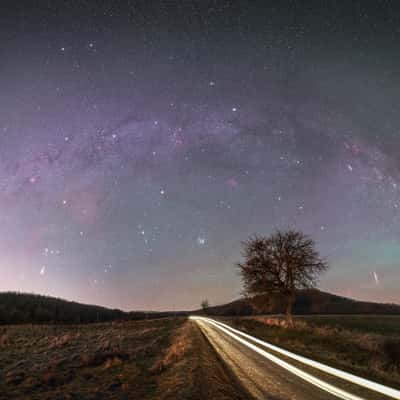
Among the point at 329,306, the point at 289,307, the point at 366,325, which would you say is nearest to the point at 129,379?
the point at 289,307

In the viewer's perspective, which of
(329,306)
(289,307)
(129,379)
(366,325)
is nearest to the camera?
(129,379)

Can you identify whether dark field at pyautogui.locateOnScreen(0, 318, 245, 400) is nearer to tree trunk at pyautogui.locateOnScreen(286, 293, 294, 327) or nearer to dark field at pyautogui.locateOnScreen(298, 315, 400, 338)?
tree trunk at pyautogui.locateOnScreen(286, 293, 294, 327)

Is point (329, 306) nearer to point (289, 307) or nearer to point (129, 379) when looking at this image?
point (289, 307)

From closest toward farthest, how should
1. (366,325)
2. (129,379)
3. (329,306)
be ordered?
(129,379) < (366,325) < (329,306)

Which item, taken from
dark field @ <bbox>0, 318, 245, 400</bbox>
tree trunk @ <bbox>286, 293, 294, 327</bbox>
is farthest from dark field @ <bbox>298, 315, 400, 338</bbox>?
dark field @ <bbox>0, 318, 245, 400</bbox>

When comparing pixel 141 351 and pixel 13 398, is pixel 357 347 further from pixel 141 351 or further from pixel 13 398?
pixel 13 398

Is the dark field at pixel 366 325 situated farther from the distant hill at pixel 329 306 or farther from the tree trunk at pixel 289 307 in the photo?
the distant hill at pixel 329 306

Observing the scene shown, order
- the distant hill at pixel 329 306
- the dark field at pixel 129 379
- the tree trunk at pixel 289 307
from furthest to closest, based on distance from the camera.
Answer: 1. the distant hill at pixel 329 306
2. the tree trunk at pixel 289 307
3. the dark field at pixel 129 379

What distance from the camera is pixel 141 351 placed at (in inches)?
618

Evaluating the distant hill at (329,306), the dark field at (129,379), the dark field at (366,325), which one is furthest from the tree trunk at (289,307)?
the distant hill at (329,306)

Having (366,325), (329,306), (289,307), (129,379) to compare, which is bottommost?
(329,306)

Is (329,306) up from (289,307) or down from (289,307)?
down

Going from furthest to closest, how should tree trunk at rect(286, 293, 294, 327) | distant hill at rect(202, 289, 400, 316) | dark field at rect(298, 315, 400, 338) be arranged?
distant hill at rect(202, 289, 400, 316)
dark field at rect(298, 315, 400, 338)
tree trunk at rect(286, 293, 294, 327)

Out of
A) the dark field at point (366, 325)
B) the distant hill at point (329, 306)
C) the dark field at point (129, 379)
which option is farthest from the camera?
the distant hill at point (329, 306)
